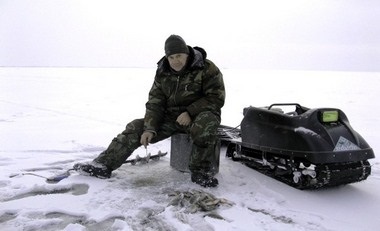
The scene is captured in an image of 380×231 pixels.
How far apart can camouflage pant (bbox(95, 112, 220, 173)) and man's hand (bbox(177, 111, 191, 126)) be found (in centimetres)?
7

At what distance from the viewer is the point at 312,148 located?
3.04 m

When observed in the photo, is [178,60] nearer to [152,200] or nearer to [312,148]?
[152,200]

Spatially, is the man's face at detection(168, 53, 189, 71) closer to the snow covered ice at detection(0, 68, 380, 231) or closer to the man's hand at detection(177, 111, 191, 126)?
the man's hand at detection(177, 111, 191, 126)

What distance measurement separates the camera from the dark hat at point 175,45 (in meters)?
3.51

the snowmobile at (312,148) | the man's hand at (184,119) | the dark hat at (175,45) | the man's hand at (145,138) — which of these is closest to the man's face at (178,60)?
the dark hat at (175,45)

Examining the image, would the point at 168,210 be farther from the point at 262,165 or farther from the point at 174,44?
the point at 174,44

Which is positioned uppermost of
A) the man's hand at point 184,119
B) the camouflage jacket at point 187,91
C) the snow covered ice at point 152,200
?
the camouflage jacket at point 187,91

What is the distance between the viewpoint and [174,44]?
3.51m

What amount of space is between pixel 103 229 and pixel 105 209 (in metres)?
0.31

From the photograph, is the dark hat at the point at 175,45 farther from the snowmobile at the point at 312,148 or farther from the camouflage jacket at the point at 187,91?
the snowmobile at the point at 312,148

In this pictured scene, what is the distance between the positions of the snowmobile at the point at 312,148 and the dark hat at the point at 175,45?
91 centimetres

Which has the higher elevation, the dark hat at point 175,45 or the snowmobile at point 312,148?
the dark hat at point 175,45

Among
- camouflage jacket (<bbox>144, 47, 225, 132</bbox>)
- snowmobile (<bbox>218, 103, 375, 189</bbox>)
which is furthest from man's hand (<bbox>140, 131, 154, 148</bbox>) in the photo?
snowmobile (<bbox>218, 103, 375, 189</bbox>)

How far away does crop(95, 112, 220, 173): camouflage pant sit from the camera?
337 centimetres
